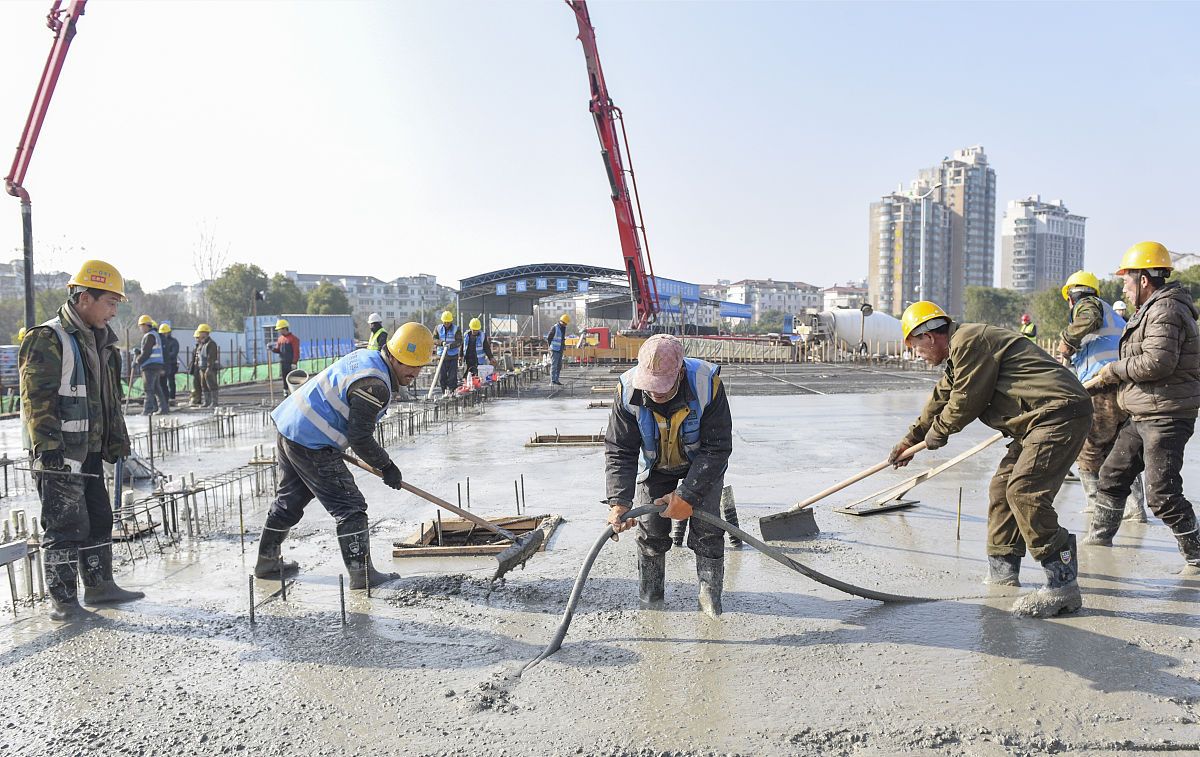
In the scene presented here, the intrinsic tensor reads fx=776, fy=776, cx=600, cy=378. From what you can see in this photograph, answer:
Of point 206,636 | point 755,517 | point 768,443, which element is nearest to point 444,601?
point 206,636

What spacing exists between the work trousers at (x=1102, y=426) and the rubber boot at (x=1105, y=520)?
0.33 meters

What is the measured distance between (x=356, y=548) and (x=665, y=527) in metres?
1.69

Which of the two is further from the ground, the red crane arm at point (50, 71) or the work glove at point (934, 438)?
the red crane arm at point (50, 71)

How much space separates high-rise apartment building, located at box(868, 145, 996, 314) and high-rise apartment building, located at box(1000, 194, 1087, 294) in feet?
67.1

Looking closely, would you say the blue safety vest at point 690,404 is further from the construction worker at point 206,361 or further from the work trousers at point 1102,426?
the construction worker at point 206,361

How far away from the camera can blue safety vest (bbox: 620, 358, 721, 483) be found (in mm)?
3447

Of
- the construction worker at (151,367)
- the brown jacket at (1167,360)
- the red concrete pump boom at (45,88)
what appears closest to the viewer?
the brown jacket at (1167,360)

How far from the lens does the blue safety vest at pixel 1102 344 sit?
5215 mm

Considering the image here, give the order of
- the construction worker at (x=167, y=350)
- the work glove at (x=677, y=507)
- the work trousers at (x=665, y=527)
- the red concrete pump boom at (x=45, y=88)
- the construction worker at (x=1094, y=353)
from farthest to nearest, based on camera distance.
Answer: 1. the construction worker at (x=167, y=350)
2. the red concrete pump boom at (x=45, y=88)
3. the construction worker at (x=1094, y=353)
4. the work trousers at (x=665, y=527)
5. the work glove at (x=677, y=507)

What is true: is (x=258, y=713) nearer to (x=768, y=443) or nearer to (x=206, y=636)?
(x=206, y=636)

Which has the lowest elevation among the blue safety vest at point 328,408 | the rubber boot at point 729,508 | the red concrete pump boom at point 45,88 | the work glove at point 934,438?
the rubber boot at point 729,508

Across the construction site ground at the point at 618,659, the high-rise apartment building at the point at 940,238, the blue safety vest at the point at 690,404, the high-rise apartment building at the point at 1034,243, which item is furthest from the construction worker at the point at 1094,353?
the high-rise apartment building at the point at 1034,243

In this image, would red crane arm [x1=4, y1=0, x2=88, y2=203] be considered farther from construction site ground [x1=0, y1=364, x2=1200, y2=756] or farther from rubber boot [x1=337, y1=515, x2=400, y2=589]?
rubber boot [x1=337, y1=515, x2=400, y2=589]

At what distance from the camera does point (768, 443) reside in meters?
A: 9.23
